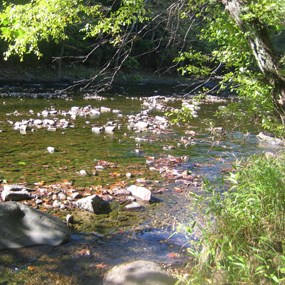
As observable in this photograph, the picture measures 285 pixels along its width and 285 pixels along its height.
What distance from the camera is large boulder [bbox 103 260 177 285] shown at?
395cm

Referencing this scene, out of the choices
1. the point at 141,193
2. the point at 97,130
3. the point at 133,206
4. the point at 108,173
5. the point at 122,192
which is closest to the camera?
the point at 133,206

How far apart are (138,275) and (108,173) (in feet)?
12.8

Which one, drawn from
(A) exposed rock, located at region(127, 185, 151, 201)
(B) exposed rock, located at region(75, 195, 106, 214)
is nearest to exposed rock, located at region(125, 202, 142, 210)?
(A) exposed rock, located at region(127, 185, 151, 201)

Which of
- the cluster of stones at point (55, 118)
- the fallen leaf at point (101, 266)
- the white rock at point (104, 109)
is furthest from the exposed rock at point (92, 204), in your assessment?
the white rock at point (104, 109)

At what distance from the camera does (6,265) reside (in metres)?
4.32

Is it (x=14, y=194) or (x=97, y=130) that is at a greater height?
(x=14, y=194)

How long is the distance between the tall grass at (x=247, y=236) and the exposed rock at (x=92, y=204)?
2100 mm

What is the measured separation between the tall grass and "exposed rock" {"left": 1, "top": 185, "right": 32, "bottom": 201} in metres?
3.18

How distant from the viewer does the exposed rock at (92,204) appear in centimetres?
582

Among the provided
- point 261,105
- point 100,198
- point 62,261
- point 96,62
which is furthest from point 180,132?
point 96,62

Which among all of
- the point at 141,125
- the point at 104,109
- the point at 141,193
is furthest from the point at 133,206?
the point at 104,109

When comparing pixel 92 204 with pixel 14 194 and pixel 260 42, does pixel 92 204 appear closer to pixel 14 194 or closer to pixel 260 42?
pixel 14 194

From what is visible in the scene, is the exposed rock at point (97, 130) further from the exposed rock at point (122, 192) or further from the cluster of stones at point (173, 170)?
the exposed rock at point (122, 192)

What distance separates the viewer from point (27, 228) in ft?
16.1
